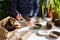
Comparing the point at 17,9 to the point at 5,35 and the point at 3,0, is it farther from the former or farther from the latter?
the point at 5,35

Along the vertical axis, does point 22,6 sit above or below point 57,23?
above

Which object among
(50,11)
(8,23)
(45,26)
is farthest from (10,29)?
(50,11)

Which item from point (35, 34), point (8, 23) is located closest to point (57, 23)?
point (35, 34)

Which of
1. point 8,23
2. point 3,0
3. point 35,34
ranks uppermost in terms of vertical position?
point 3,0

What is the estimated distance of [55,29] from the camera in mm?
1631

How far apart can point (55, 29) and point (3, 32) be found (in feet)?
2.16

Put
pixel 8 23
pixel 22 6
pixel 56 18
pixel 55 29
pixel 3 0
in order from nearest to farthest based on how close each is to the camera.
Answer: pixel 8 23 → pixel 55 29 → pixel 56 18 → pixel 22 6 → pixel 3 0

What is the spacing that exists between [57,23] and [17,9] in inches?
28.8

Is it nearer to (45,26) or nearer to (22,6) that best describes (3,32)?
(45,26)

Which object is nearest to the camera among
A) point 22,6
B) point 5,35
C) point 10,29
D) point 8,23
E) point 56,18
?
point 5,35

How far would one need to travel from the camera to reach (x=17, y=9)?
2.22 metres

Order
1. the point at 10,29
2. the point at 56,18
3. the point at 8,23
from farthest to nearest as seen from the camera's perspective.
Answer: the point at 56,18 → the point at 8,23 → the point at 10,29

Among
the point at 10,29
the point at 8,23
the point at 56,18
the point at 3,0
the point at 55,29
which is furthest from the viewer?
the point at 3,0

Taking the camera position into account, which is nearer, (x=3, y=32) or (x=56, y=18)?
(x=3, y=32)
